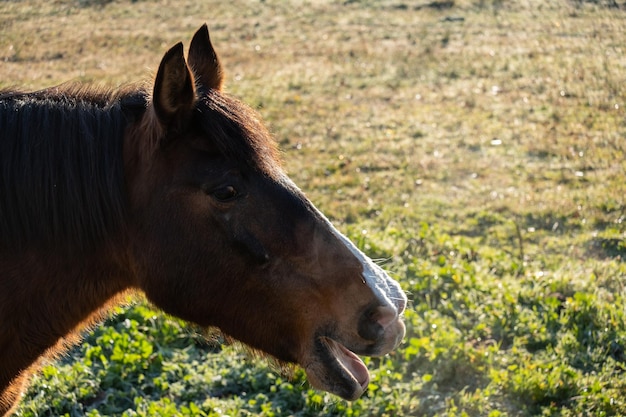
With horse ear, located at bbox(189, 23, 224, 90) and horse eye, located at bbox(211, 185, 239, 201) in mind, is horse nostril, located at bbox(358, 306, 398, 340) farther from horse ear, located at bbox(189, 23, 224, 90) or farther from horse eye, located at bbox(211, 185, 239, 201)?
horse ear, located at bbox(189, 23, 224, 90)

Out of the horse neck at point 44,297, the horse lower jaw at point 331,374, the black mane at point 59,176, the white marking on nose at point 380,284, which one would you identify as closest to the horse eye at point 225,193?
the white marking on nose at point 380,284

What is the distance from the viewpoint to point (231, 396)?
4.77 m

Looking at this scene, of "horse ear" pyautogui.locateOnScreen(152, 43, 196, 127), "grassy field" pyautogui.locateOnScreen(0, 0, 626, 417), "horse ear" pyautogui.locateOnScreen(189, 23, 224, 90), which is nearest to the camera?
"horse ear" pyautogui.locateOnScreen(152, 43, 196, 127)

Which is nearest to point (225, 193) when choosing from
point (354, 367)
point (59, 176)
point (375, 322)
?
point (59, 176)

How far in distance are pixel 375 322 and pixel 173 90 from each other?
111cm

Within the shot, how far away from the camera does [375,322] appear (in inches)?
107

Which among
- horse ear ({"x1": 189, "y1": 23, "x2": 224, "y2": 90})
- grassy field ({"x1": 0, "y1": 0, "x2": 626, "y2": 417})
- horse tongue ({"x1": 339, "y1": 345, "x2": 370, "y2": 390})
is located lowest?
grassy field ({"x1": 0, "y1": 0, "x2": 626, "y2": 417})

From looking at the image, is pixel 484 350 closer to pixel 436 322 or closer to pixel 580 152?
pixel 436 322

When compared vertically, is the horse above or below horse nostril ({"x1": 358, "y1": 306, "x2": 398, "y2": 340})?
above

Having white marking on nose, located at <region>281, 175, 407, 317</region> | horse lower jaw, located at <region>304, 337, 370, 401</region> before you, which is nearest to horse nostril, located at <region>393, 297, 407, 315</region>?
white marking on nose, located at <region>281, 175, 407, 317</region>

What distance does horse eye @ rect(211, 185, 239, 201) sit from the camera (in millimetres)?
2760

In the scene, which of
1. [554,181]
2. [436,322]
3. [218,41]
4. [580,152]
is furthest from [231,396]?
[218,41]

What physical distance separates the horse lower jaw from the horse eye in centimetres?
63

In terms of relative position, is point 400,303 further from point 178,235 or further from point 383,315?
point 178,235
